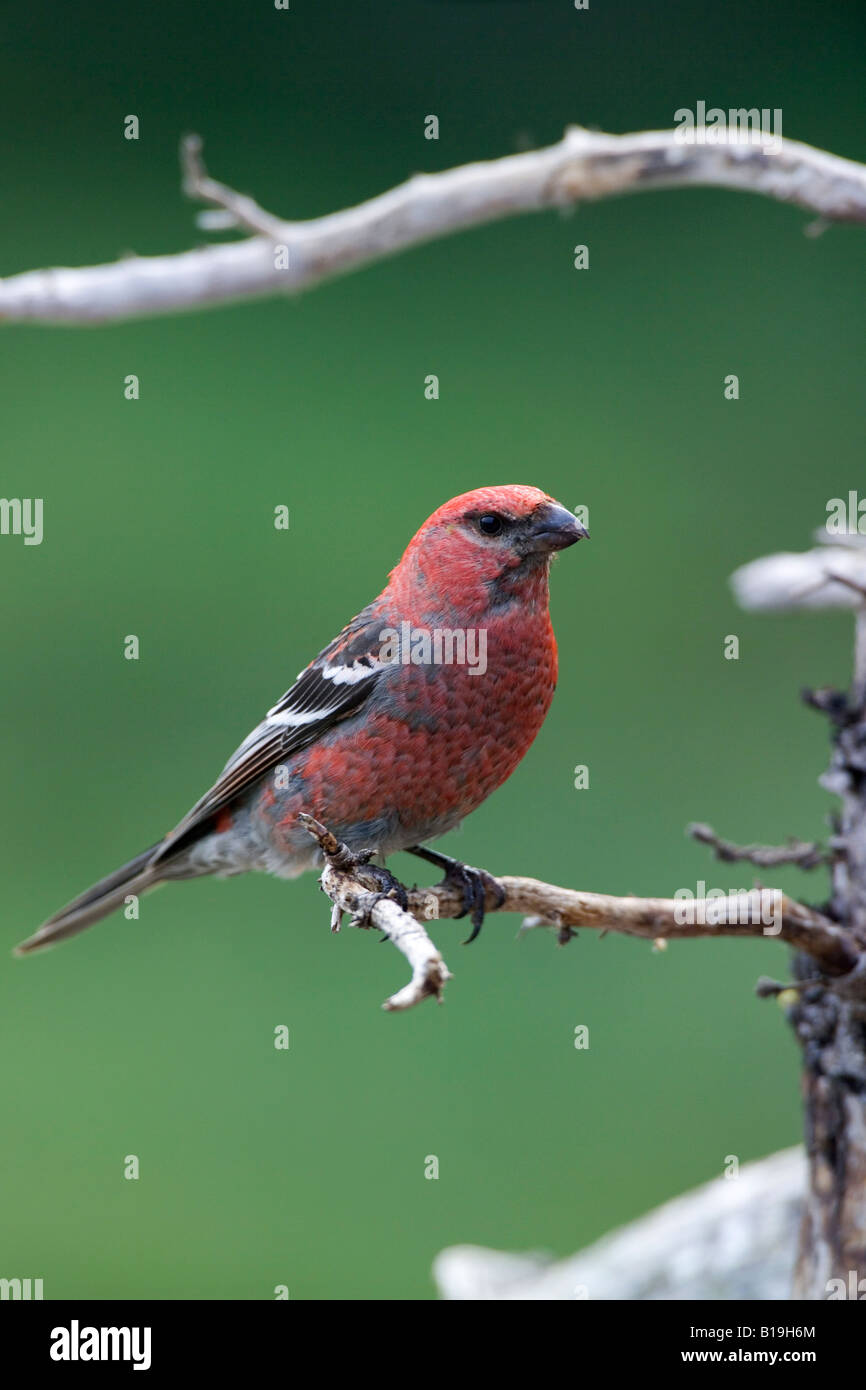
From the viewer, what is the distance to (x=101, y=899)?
3.23 metres

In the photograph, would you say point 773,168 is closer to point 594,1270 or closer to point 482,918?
point 482,918

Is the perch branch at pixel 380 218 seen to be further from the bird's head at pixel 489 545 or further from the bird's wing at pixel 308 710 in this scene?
the bird's wing at pixel 308 710

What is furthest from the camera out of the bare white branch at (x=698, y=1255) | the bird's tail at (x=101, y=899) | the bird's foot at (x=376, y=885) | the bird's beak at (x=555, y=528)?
the bare white branch at (x=698, y=1255)

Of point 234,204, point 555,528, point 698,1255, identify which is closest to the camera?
point 555,528

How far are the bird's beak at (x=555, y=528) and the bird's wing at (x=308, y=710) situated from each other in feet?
1.45

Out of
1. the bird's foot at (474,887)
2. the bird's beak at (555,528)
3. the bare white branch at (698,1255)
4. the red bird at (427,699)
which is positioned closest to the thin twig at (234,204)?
the red bird at (427,699)

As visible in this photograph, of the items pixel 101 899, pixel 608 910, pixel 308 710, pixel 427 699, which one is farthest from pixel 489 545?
pixel 101 899

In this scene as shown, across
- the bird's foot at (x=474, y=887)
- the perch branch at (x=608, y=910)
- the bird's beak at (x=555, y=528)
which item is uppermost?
the bird's beak at (x=555, y=528)

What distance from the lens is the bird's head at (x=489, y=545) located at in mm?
2488

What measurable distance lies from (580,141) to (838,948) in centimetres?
159

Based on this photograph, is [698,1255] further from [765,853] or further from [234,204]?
[234,204]

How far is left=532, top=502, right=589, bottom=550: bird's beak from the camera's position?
8.02 ft

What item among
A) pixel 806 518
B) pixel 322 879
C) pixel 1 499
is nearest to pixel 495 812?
pixel 806 518

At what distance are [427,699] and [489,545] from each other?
328 millimetres
